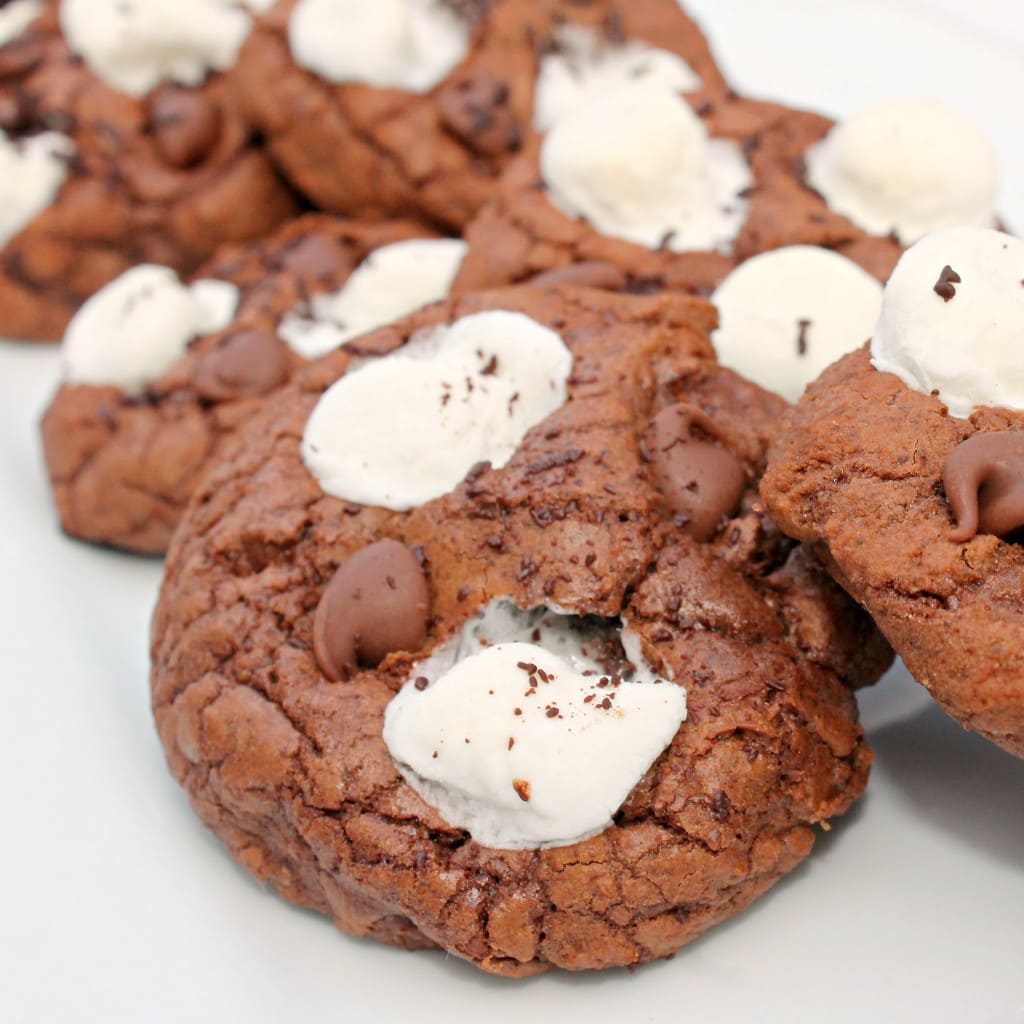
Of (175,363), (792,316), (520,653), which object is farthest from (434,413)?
(175,363)

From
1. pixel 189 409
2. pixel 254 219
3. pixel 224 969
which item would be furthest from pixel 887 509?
pixel 254 219

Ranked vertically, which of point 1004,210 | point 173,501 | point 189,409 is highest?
point 1004,210

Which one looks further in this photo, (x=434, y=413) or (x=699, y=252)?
(x=699, y=252)

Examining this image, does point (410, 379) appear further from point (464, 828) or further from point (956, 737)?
point (956, 737)

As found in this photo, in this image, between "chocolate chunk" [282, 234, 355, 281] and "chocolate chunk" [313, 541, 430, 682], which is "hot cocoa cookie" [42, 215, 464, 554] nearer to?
"chocolate chunk" [282, 234, 355, 281]

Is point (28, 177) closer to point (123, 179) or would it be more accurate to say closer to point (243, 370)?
point (123, 179)

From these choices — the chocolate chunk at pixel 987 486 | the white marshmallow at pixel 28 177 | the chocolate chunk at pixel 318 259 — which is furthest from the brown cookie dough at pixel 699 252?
the white marshmallow at pixel 28 177

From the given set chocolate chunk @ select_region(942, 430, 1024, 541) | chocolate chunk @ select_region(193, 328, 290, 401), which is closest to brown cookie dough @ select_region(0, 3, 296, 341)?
chocolate chunk @ select_region(193, 328, 290, 401)
